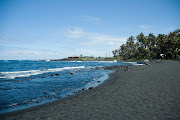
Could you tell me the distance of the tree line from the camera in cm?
7012

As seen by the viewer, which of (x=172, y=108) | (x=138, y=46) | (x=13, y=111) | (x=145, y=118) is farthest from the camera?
(x=138, y=46)

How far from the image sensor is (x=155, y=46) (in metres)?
90.3

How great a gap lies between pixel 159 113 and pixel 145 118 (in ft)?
3.47

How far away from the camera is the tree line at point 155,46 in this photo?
7012 cm

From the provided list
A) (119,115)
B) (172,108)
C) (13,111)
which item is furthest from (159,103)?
(13,111)

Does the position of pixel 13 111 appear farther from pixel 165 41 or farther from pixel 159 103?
pixel 165 41

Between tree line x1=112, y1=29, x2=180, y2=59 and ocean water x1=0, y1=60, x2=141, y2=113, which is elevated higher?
tree line x1=112, y1=29, x2=180, y2=59

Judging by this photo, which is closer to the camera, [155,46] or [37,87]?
[37,87]

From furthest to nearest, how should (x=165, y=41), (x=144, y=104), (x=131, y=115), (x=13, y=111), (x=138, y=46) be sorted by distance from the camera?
(x=138, y=46)
(x=165, y=41)
(x=13, y=111)
(x=144, y=104)
(x=131, y=115)

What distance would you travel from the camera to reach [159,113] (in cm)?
613

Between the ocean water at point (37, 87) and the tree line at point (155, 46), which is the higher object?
the tree line at point (155, 46)

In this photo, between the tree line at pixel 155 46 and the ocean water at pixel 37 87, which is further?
the tree line at pixel 155 46

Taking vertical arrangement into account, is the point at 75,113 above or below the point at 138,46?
below

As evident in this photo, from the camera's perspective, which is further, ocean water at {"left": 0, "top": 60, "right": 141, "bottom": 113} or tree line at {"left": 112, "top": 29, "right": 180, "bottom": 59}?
tree line at {"left": 112, "top": 29, "right": 180, "bottom": 59}
